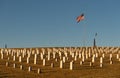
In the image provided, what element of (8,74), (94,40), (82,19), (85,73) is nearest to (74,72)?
(85,73)

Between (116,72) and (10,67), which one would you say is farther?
(10,67)

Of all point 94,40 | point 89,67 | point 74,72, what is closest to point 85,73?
point 74,72

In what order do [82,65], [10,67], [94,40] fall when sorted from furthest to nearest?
[94,40], [82,65], [10,67]

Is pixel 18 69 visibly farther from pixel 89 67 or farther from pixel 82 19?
pixel 82 19

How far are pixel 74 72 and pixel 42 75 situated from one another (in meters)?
2.45

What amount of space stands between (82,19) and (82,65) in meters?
20.6

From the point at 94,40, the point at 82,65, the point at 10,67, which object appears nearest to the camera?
the point at 10,67

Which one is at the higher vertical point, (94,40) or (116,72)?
(94,40)

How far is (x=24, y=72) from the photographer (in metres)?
24.3

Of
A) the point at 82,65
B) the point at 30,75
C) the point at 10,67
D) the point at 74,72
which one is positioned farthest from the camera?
the point at 82,65

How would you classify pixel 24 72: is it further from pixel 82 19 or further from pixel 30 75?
pixel 82 19

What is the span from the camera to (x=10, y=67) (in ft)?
87.5

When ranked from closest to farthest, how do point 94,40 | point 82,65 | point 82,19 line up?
point 82,65 → point 82,19 → point 94,40

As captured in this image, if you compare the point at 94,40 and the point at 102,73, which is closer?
the point at 102,73
